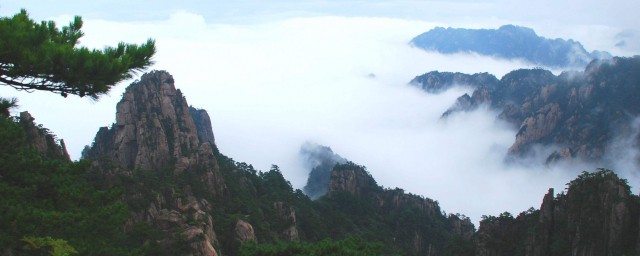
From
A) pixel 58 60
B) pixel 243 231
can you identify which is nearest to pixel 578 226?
pixel 243 231

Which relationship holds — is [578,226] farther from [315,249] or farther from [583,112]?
[583,112]

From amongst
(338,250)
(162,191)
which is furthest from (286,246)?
(162,191)

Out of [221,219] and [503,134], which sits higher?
[503,134]

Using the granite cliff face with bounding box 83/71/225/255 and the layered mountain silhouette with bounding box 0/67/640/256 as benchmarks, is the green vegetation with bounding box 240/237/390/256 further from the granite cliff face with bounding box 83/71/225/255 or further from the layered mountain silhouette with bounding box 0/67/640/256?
the granite cliff face with bounding box 83/71/225/255

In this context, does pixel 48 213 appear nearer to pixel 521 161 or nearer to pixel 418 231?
pixel 418 231

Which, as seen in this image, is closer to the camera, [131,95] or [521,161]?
[131,95]
